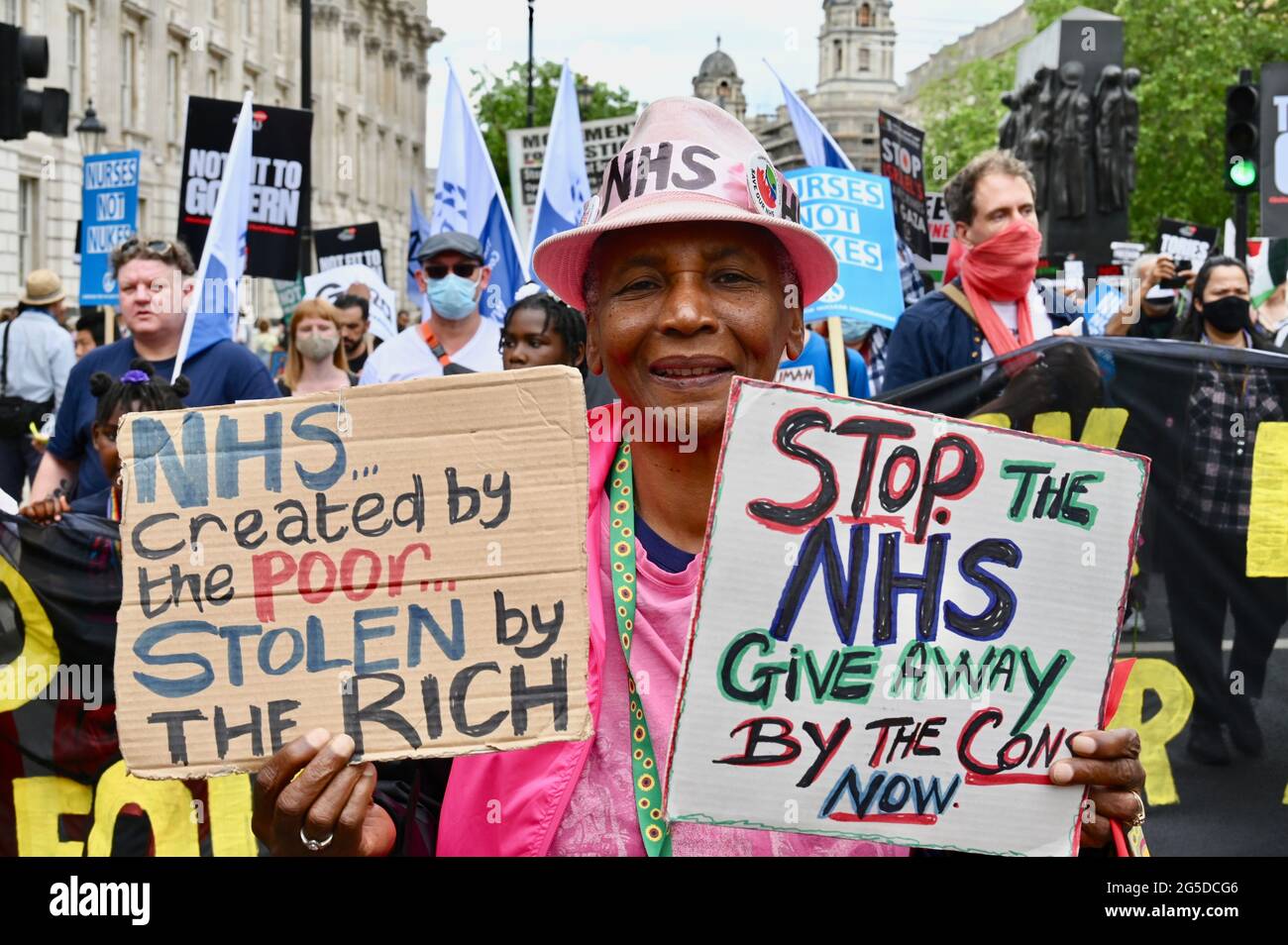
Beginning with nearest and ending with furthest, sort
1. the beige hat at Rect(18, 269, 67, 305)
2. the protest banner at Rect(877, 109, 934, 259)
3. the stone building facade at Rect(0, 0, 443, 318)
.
Result: the protest banner at Rect(877, 109, 934, 259)
the beige hat at Rect(18, 269, 67, 305)
the stone building facade at Rect(0, 0, 443, 318)

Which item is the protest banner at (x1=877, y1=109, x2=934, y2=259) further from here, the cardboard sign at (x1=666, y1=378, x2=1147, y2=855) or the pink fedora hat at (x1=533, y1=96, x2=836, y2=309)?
the cardboard sign at (x1=666, y1=378, x2=1147, y2=855)

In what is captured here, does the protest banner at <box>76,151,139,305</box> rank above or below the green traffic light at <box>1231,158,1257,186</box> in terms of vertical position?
below

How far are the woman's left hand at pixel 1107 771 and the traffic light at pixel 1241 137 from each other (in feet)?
39.8

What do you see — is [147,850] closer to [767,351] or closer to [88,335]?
[767,351]

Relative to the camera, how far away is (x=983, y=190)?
20.5 ft

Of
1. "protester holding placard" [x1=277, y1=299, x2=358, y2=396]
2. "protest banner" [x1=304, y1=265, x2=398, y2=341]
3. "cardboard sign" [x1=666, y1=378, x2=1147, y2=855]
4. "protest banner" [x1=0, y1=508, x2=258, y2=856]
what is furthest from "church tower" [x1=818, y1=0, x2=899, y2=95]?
"cardboard sign" [x1=666, y1=378, x2=1147, y2=855]

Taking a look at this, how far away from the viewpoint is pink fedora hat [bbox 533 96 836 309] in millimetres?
2402

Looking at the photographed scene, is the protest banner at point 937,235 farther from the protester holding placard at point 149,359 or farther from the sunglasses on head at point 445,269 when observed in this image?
the protester holding placard at point 149,359

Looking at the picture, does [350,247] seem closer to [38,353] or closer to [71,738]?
[38,353]

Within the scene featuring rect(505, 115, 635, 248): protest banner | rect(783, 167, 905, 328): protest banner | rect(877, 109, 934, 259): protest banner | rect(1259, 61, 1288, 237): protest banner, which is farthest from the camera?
rect(505, 115, 635, 248): protest banner

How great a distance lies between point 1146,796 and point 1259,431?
3.59 ft

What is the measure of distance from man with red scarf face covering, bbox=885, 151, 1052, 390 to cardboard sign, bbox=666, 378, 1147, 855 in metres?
3.56

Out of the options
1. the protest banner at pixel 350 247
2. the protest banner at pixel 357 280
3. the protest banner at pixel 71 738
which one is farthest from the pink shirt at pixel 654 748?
the protest banner at pixel 350 247

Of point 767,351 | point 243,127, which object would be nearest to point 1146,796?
point 767,351
